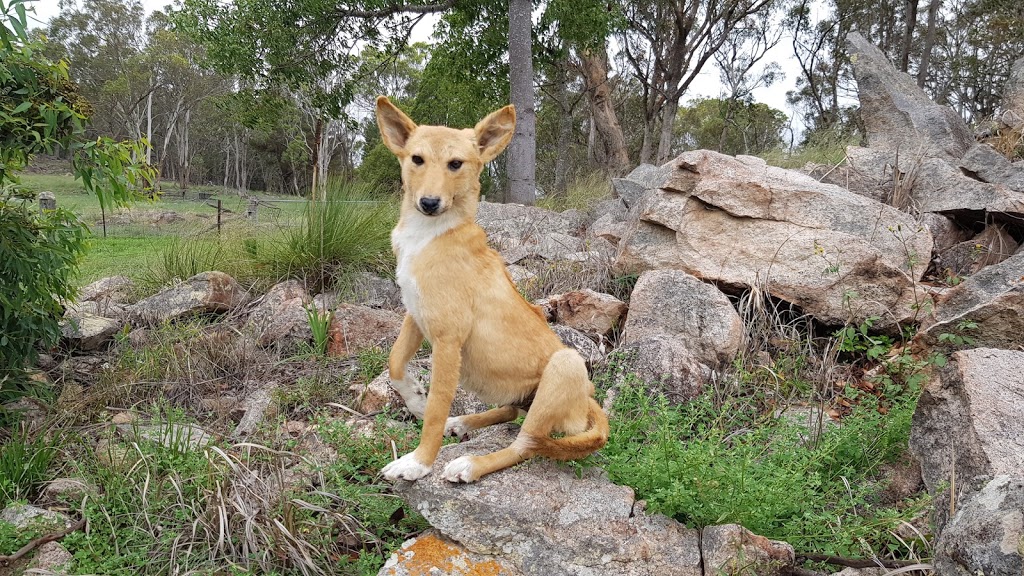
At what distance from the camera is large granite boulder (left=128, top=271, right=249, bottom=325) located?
5.64 metres

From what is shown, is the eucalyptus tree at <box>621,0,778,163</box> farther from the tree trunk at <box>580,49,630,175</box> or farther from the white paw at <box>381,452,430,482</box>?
the white paw at <box>381,452,430,482</box>

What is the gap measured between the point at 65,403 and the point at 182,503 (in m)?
1.74

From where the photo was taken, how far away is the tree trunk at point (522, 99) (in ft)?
34.2

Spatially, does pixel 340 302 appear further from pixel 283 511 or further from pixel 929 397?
pixel 929 397

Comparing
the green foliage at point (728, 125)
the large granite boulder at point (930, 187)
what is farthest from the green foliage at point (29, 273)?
the green foliage at point (728, 125)

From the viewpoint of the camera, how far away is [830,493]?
3.15 m

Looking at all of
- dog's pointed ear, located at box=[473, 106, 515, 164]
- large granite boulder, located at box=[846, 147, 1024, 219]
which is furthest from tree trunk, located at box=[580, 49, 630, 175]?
dog's pointed ear, located at box=[473, 106, 515, 164]

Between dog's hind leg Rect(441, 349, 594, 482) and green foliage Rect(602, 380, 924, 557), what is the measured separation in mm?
504

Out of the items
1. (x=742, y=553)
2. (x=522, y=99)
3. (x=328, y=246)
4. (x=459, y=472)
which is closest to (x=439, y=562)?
(x=459, y=472)

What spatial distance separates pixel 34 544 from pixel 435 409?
1.94m

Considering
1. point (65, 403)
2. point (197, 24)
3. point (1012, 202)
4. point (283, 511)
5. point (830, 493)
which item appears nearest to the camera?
point (283, 511)

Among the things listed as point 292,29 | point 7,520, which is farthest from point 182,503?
point 292,29

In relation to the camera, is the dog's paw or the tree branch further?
the tree branch

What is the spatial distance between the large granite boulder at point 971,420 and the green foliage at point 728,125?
26588mm
